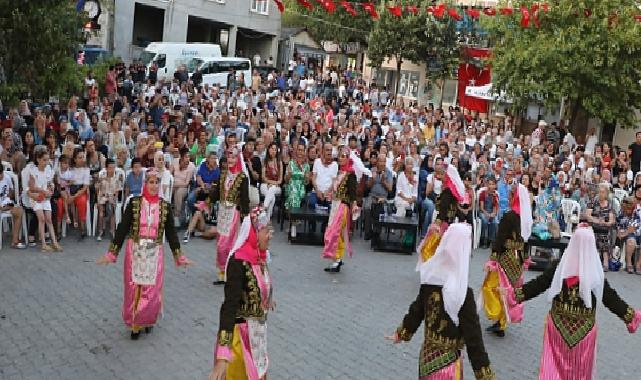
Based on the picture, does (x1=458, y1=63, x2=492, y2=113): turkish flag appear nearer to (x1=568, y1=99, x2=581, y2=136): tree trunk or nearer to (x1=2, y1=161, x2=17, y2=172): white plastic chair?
(x1=568, y1=99, x2=581, y2=136): tree trunk

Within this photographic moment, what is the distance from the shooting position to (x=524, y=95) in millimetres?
23797

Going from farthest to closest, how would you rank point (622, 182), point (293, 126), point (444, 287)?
point (293, 126), point (622, 182), point (444, 287)

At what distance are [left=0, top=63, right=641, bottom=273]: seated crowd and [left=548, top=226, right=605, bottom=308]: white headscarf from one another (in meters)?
4.20

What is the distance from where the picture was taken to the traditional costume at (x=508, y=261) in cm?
818

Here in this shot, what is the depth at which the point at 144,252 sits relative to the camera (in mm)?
7410

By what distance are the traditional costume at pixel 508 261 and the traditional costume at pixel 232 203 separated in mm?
3120

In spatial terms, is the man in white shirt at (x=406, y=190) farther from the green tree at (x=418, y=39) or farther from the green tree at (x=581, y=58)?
the green tree at (x=418, y=39)

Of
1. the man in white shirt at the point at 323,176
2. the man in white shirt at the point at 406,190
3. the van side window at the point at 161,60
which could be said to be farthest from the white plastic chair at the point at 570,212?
→ the van side window at the point at 161,60

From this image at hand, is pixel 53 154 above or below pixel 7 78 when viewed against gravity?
below

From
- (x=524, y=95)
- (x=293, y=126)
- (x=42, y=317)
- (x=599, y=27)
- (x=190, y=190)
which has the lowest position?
(x=42, y=317)

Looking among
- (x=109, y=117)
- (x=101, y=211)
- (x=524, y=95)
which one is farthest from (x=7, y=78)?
(x=524, y=95)

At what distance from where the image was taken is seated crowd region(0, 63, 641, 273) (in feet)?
37.6

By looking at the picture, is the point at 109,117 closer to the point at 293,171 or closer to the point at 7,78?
the point at 7,78

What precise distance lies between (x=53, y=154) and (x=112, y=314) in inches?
181
